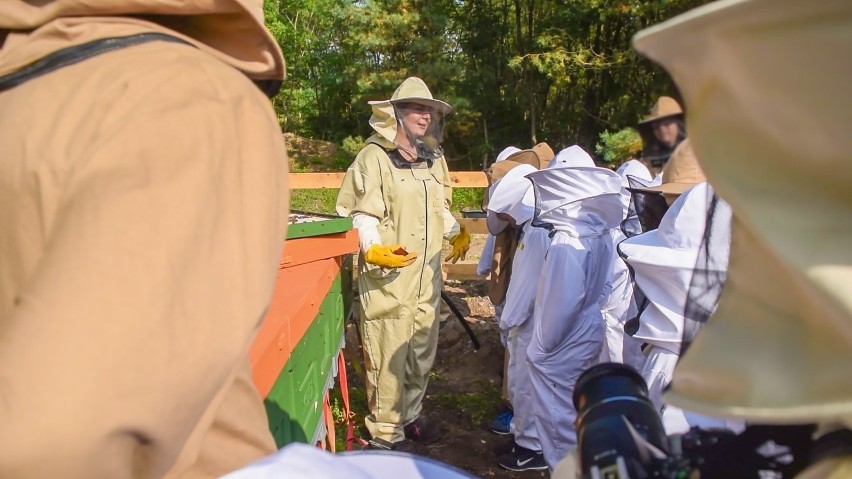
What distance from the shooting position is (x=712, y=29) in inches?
29.7

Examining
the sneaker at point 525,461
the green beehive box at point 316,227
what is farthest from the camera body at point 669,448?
the sneaker at point 525,461

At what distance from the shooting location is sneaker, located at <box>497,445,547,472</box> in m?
4.11

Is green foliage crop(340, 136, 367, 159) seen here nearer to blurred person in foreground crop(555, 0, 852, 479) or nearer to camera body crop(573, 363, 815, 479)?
camera body crop(573, 363, 815, 479)

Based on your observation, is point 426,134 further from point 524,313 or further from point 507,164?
point 524,313

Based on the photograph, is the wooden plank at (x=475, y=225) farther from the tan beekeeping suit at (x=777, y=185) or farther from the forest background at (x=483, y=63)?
the forest background at (x=483, y=63)

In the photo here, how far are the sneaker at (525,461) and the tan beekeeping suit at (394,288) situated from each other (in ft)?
2.39

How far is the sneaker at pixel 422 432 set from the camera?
4.57 meters

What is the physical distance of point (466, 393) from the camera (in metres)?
5.38

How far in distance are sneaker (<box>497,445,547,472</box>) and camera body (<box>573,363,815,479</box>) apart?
3168 mm

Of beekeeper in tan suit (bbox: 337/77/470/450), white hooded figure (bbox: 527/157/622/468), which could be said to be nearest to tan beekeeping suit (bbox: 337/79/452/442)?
beekeeper in tan suit (bbox: 337/77/470/450)

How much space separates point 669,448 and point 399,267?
330 centimetres

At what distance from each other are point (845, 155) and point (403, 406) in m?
4.02

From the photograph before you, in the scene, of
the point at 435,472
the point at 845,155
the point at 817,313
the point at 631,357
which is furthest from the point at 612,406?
the point at 631,357

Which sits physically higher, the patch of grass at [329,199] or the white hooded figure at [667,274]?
the white hooded figure at [667,274]
